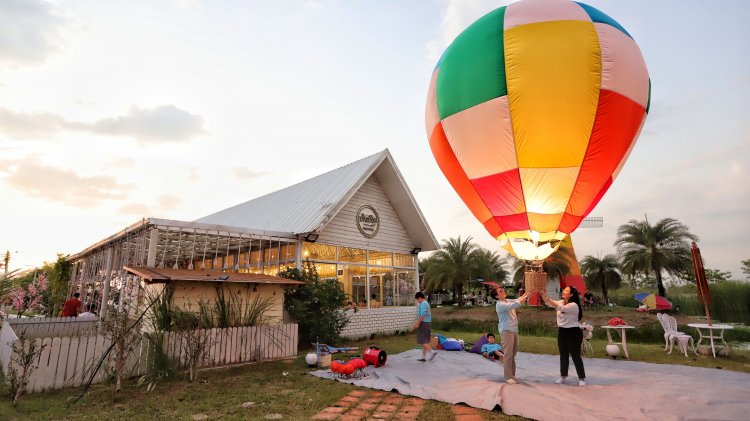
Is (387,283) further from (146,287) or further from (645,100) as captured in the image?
(645,100)

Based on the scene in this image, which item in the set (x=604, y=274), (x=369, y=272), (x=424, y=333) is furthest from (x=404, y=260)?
(x=604, y=274)

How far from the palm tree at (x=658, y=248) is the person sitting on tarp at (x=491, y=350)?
23.1 meters

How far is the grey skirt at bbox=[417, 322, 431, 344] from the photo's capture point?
9828 mm

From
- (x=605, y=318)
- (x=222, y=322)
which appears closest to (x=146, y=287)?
(x=222, y=322)

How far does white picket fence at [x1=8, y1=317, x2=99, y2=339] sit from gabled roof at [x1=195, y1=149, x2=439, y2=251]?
6.42 meters

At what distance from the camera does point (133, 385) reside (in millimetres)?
6887

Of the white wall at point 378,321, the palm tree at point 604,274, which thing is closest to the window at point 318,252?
the white wall at point 378,321

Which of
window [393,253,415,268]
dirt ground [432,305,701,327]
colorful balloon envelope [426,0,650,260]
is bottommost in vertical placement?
dirt ground [432,305,701,327]

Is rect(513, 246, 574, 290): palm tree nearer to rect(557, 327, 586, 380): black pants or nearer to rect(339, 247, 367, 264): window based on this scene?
rect(339, 247, 367, 264): window

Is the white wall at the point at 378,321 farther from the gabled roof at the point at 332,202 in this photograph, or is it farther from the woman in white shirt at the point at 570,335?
the woman in white shirt at the point at 570,335

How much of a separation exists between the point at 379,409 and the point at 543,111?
553 cm

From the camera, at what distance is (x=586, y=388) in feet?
21.8

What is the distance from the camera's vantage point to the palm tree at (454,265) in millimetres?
32844

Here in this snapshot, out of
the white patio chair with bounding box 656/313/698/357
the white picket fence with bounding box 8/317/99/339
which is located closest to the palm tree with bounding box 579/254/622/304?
the white patio chair with bounding box 656/313/698/357
